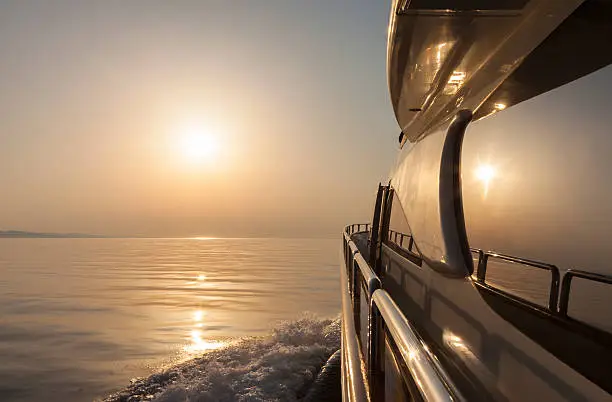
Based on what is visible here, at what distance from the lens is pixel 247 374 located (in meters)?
7.91

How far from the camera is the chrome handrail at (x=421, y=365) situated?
3.11 ft

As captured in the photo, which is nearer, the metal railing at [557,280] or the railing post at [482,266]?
the metal railing at [557,280]

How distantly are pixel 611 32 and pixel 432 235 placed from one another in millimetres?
1610

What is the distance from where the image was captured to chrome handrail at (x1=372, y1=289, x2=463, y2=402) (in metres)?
0.95

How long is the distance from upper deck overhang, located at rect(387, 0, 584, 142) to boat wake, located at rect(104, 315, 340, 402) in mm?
4765

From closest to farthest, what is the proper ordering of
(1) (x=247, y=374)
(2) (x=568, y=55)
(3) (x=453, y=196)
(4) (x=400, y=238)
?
1. (2) (x=568, y=55)
2. (3) (x=453, y=196)
3. (4) (x=400, y=238)
4. (1) (x=247, y=374)

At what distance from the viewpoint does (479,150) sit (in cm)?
290

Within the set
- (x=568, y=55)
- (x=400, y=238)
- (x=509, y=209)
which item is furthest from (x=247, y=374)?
(x=568, y=55)

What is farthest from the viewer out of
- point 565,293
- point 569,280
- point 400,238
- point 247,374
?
point 247,374

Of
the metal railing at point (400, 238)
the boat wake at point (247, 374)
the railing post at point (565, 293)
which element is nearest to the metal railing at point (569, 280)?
the railing post at point (565, 293)

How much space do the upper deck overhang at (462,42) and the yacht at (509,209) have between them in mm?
11

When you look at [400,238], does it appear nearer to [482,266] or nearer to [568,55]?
[482,266]

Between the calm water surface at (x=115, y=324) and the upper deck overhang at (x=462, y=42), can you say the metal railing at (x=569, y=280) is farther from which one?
the calm water surface at (x=115, y=324)

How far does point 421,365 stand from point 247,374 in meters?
7.40
